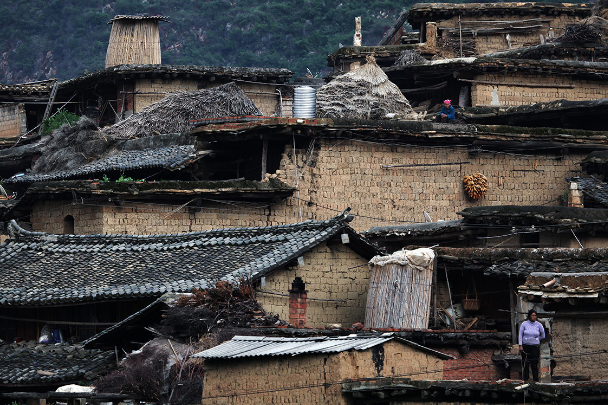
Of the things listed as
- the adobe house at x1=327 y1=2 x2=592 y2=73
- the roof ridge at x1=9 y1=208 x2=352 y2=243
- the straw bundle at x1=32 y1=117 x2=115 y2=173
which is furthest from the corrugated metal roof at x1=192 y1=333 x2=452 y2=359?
the adobe house at x1=327 y1=2 x2=592 y2=73

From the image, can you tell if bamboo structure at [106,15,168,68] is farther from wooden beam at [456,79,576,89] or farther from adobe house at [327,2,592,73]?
wooden beam at [456,79,576,89]

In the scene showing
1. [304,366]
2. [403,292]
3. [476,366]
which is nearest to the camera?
[304,366]

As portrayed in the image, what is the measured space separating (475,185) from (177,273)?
9.66 meters

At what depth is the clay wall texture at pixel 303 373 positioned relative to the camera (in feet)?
51.6

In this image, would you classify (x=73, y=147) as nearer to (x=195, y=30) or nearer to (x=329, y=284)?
(x=329, y=284)

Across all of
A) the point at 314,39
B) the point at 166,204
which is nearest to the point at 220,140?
the point at 166,204

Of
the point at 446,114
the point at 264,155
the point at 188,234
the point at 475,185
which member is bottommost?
the point at 188,234

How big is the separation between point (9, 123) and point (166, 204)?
619 inches

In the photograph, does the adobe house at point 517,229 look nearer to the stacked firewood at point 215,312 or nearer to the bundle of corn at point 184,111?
the stacked firewood at point 215,312

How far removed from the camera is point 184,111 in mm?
34031

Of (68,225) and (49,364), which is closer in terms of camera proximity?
(49,364)

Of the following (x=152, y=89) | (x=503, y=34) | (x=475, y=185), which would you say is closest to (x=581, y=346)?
(x=475, y=185)

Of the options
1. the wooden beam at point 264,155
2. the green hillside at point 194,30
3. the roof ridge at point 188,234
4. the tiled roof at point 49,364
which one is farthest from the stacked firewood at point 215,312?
the green hillside at point 194,30

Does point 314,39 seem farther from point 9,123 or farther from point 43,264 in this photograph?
point 43,264
